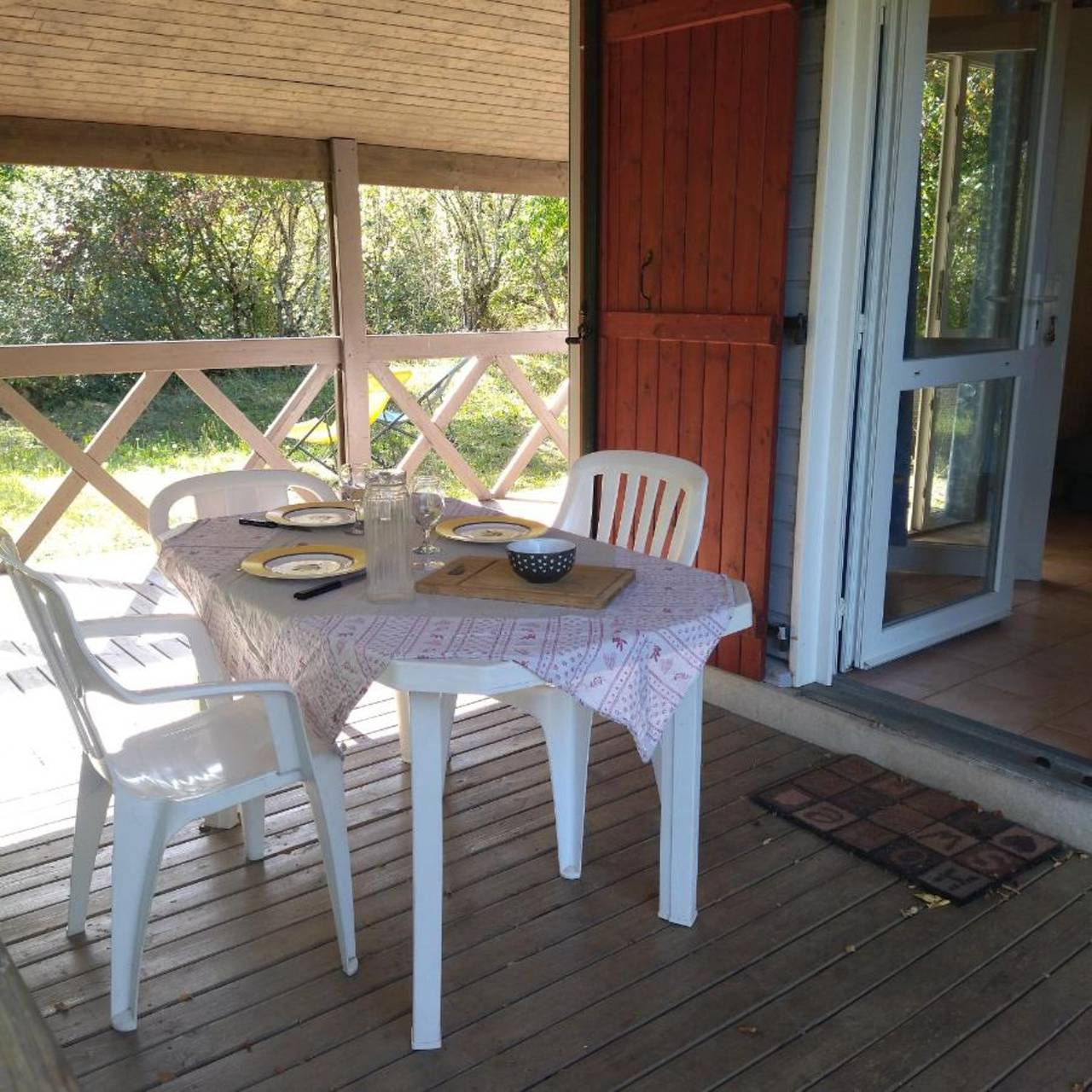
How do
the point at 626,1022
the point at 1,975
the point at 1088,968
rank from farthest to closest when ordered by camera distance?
the point at 1088,968 → the point at 626,1022 → the point at 1,975

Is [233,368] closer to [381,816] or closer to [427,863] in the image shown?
[381,816]

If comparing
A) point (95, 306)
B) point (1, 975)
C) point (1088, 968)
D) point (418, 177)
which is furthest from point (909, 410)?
point (95, 306)

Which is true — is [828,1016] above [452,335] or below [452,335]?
below

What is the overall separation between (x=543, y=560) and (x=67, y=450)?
12.8ft

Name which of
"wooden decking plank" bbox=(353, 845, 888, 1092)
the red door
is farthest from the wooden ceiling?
"wooden decking plank" bbox=(353, 845, 888, 1092)

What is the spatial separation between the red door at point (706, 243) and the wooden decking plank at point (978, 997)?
1.19 m

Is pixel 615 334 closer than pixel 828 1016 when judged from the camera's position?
No

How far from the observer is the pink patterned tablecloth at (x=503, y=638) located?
177 cm

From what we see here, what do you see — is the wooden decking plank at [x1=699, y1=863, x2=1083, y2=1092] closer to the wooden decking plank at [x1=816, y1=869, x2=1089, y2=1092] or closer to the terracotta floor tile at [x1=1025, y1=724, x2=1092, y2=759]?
the wooden decking plank at [x1=816, y1=869, x2=1089, y2=1092]

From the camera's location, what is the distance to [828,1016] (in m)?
2.00

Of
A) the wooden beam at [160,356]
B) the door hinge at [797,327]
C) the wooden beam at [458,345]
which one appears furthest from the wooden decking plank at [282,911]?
the wooden beam at [458,345]

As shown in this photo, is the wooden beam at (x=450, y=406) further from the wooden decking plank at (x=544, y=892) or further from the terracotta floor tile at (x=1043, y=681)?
the wooden decking plank at (x=544, y=892)

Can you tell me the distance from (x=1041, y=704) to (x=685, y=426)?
133 centimetres

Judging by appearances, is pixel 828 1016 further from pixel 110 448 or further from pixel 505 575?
pixel 110 448
